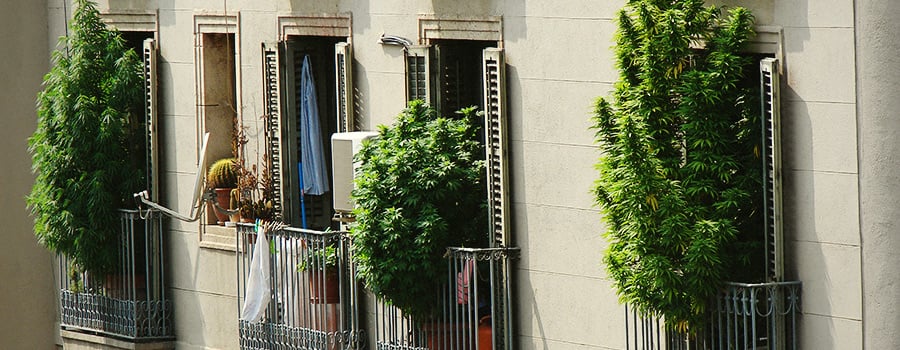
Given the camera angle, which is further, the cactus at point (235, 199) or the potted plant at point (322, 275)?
the cactus at point (235, 199)

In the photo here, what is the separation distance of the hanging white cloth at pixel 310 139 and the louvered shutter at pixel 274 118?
0.85ft

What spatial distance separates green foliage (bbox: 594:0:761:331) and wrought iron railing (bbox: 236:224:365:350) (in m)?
5.17

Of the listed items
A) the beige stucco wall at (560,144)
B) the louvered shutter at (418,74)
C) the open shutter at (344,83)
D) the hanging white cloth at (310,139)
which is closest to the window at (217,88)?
the beige stucco wall at (560,144)

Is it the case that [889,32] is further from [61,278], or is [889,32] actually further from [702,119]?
[61,278]

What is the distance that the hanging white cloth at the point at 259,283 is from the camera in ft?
78.0

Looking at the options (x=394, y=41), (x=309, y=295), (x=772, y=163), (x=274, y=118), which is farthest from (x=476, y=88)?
(x=772, y=163)

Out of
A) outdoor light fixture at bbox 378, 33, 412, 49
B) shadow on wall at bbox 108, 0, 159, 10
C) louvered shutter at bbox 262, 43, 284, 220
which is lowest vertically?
louvered shutter at bbox 262, 43, 284, 220

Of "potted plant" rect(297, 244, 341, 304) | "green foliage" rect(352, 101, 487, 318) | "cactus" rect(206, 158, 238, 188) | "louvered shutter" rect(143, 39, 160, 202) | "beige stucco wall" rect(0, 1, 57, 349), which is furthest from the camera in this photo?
"beige stucco wall" rect(0, 1, 57, 349)

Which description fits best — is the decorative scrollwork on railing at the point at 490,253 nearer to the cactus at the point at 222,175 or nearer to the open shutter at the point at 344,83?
the open shutter at the point at 344,83

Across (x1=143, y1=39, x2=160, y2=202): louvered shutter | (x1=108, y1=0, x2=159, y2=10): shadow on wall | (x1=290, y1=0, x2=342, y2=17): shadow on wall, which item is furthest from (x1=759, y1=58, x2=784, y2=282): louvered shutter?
(x1=108, y1=0, x2=159, y2=10): shadow on wall

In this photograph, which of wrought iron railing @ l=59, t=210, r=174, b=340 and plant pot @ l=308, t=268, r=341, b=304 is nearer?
plant pot @ l=308, t=268, r=341, b=304

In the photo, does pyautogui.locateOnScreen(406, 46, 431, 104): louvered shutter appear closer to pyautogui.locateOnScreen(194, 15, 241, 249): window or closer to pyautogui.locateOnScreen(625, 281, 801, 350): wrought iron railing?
pyautogui.locateOnScreen(194, 15, 241, 249): window

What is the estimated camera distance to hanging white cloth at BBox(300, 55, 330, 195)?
933 inches

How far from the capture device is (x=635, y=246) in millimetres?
18344
